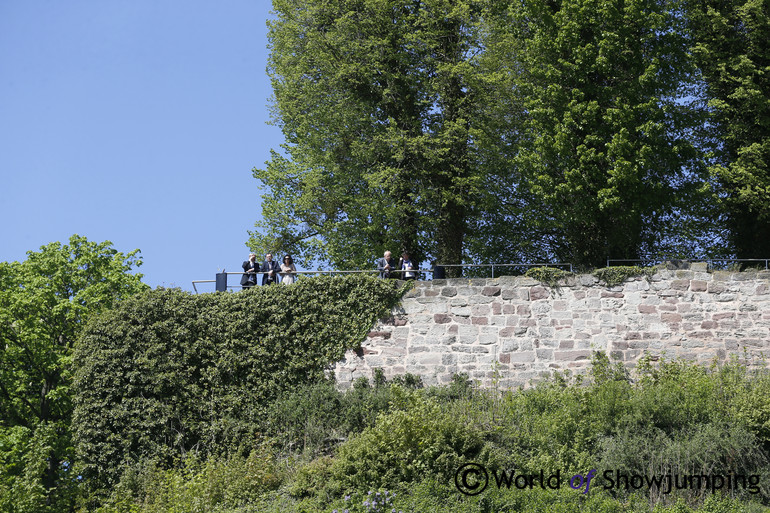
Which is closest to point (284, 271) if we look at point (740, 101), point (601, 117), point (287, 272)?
point (287, 272)

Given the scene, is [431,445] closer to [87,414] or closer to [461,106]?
[87,414]

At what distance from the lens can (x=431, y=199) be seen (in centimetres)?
2436

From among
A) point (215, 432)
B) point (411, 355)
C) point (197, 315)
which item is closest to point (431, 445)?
point (411, 355)

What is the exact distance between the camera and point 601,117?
69.6 ft

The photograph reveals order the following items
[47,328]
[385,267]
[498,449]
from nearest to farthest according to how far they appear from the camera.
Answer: [498,449] → [385,267] → [47,328]

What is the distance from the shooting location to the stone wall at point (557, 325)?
18.4 meters

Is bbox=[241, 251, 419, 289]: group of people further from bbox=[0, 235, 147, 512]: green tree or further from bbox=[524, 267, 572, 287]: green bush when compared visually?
bbox=[0, 235, 147, 512]: green tree

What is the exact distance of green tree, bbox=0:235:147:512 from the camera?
89.4ft

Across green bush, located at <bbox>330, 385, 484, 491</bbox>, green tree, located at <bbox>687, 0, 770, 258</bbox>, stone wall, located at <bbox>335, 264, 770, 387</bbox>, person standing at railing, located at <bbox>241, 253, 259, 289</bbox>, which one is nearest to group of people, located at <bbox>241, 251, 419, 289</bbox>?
person standing at railing, located at <bbox>241, 253, 259, 289</bbox>

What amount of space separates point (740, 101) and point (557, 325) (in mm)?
7391

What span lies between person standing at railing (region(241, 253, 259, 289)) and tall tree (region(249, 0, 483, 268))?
4.67 meters

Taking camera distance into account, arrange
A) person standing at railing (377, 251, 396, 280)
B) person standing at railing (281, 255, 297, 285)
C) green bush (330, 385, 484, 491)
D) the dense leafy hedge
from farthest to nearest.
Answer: person standing at railing (281, 255, 297, 285) → person standing at railing (377, 251, 396, 280) → the dense leafy hedge → green bush (330, 385, 484, 491)

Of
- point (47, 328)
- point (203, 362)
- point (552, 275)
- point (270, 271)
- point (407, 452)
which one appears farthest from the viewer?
point (47, 328)

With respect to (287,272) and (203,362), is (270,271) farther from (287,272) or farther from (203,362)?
(203,362)
